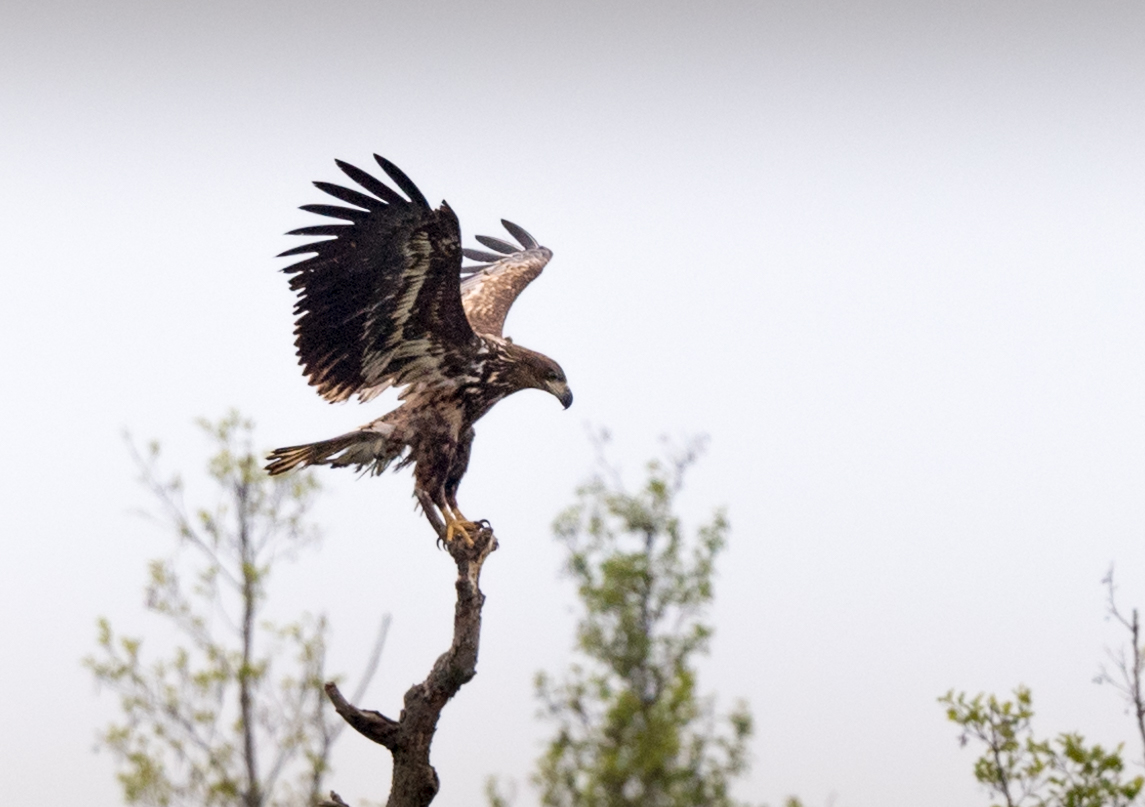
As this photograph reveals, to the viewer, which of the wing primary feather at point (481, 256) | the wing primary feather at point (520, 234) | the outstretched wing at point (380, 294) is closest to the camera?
the outstretched wing at point (380, 294)

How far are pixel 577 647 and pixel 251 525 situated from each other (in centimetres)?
299

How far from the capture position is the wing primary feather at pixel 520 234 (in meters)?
8.62

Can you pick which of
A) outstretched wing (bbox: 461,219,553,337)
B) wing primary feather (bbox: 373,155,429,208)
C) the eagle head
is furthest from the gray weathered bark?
outstretched wing (bbox: 461,219,553,337)

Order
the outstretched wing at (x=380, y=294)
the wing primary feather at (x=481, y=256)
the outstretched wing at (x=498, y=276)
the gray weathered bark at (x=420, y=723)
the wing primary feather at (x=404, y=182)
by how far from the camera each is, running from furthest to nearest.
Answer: the wing primary feather at (x=481, y=256), the outstretched wing at (x=498, y=276), the outstretched wing at (x=380, y=294), the wing primary feather at (x=404, y=182), the gray weathered bark at (x=420, y=723)

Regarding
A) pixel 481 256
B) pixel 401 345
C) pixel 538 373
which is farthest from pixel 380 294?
pixel 481 256

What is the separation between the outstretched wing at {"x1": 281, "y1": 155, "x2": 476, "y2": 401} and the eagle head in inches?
8.8

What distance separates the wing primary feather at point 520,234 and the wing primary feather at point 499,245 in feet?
0.22

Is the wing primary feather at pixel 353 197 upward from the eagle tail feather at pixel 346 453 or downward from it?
upward

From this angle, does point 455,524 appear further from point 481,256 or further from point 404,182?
point 481,256

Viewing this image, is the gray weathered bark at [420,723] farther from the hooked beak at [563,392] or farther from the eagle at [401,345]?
the hooked beak at [563,392]

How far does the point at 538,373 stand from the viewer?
6133 mm

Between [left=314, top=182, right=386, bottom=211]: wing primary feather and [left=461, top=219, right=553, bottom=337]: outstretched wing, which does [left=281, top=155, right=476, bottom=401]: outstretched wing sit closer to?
A: [left=314, top=182, right=386, bottom=211]: wing primary feather

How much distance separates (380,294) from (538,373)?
2.59 ft

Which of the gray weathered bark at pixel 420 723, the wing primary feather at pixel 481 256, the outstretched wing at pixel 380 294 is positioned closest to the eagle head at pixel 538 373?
the outstretched wing at pixel 380 294
